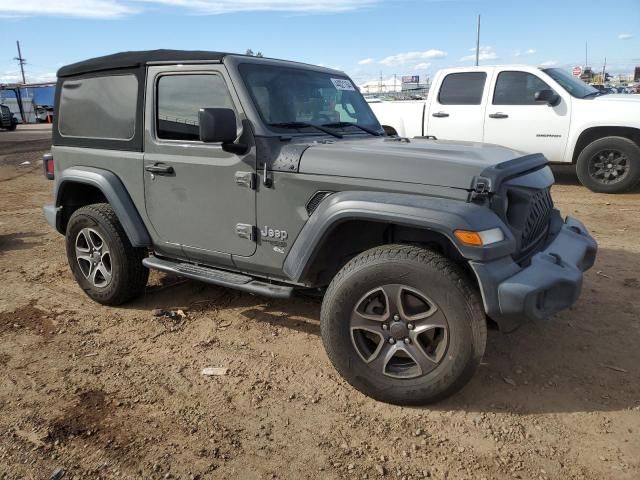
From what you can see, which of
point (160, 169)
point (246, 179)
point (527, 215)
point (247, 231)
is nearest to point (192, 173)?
point (160, 169)

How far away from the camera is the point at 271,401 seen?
2.99 meters

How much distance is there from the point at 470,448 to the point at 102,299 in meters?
3.07

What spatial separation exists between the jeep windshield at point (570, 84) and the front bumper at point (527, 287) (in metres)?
6.16

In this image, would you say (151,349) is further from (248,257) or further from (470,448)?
(470,448)

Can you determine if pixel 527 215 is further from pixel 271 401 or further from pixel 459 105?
pixel 459 105

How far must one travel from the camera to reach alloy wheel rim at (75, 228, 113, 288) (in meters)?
4.21

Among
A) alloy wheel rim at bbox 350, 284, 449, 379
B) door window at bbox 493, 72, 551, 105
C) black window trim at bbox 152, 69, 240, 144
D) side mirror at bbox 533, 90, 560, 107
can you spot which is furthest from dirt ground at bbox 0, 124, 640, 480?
door window at bbox 493, 72, 551, 105

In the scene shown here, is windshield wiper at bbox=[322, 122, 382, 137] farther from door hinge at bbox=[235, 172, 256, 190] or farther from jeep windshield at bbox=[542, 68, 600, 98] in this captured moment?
jeep windshield at bbox=[542, 68, 600, 98]

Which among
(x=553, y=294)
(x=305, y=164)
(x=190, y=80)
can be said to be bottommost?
(x=553, y=294)

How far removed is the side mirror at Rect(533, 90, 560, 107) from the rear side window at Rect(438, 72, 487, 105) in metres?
0.94

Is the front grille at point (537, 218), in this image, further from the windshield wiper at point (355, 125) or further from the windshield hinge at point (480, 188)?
the windshield wiper at point (355, 125)

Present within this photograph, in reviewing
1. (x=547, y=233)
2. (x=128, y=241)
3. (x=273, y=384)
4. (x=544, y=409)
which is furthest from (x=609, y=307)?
(x=128, y=241)

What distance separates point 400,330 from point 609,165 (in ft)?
22.3

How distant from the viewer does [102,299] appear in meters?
4.26
